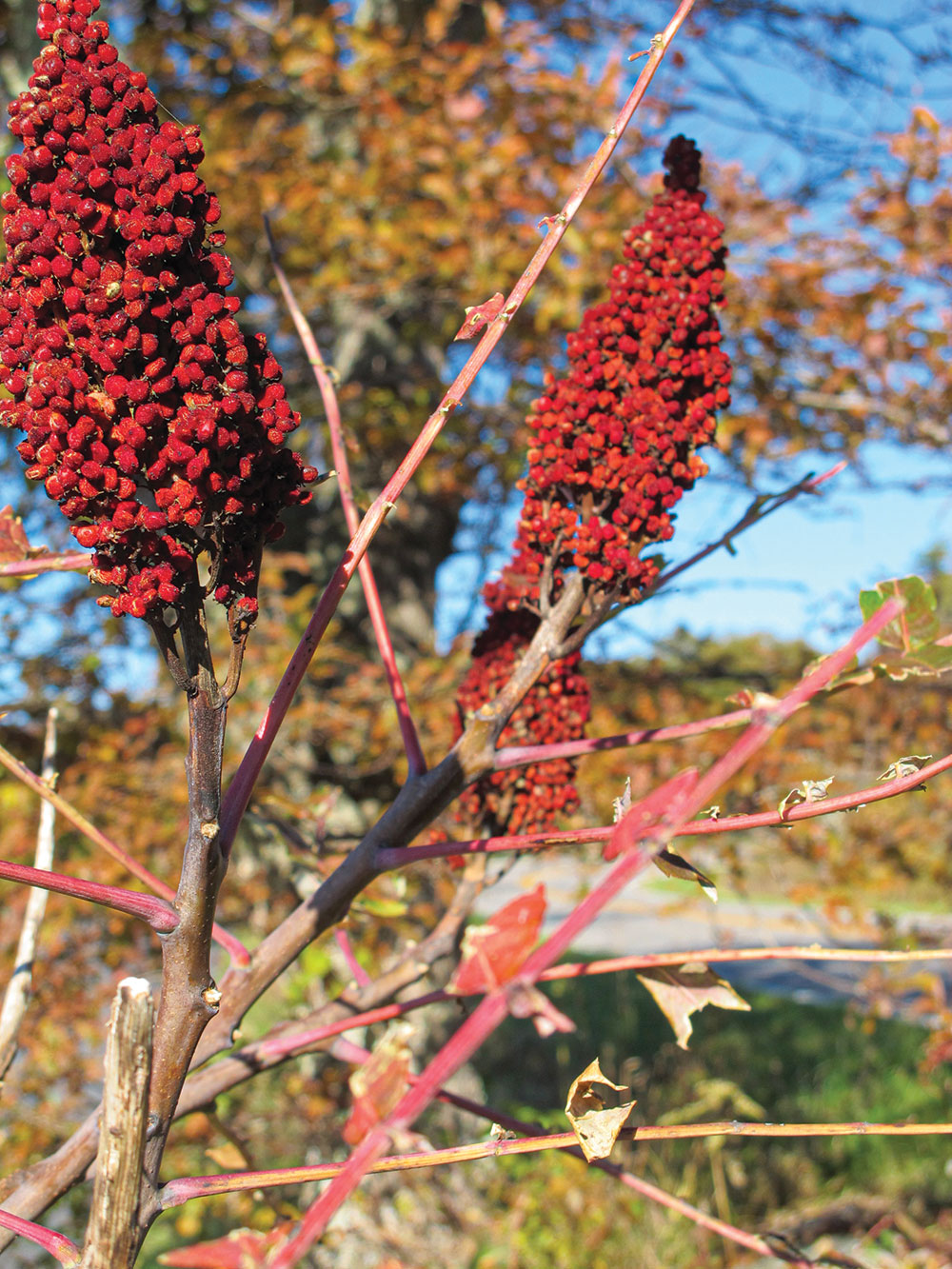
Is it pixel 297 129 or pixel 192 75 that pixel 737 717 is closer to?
pixel 297 129

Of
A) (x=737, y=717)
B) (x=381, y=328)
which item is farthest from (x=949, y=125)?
(x=737, y=717)

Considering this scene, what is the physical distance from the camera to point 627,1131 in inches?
23.7

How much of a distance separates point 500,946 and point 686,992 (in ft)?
1.58

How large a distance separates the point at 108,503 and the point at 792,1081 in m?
7.06

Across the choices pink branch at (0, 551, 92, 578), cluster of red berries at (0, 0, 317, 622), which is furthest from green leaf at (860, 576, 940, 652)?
pink branch at (0, 551, 92, 578)

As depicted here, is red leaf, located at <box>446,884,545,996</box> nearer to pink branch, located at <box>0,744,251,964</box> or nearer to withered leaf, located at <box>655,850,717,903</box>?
withered leaf, located at <box>655,850,717,903</box>

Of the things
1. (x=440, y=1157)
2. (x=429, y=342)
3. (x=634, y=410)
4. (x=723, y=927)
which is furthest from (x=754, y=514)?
(x=723, y=927)

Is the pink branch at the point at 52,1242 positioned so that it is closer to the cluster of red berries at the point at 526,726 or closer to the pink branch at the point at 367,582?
the pink branch at the point at 367,582

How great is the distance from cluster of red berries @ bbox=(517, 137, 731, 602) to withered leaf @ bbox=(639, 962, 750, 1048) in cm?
34

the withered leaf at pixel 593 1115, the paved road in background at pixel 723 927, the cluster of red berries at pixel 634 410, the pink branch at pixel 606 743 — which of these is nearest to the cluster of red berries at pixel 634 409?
the cluster of red berries at pixel 634 410

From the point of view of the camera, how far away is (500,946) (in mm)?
345

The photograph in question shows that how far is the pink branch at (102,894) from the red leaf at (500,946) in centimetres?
25

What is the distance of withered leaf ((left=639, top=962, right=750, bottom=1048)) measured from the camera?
739 mm

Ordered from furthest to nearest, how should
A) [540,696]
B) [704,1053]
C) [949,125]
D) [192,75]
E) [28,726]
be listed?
[704,1053] → [192,75] → [949,125] → [28,726] → [540,696]
